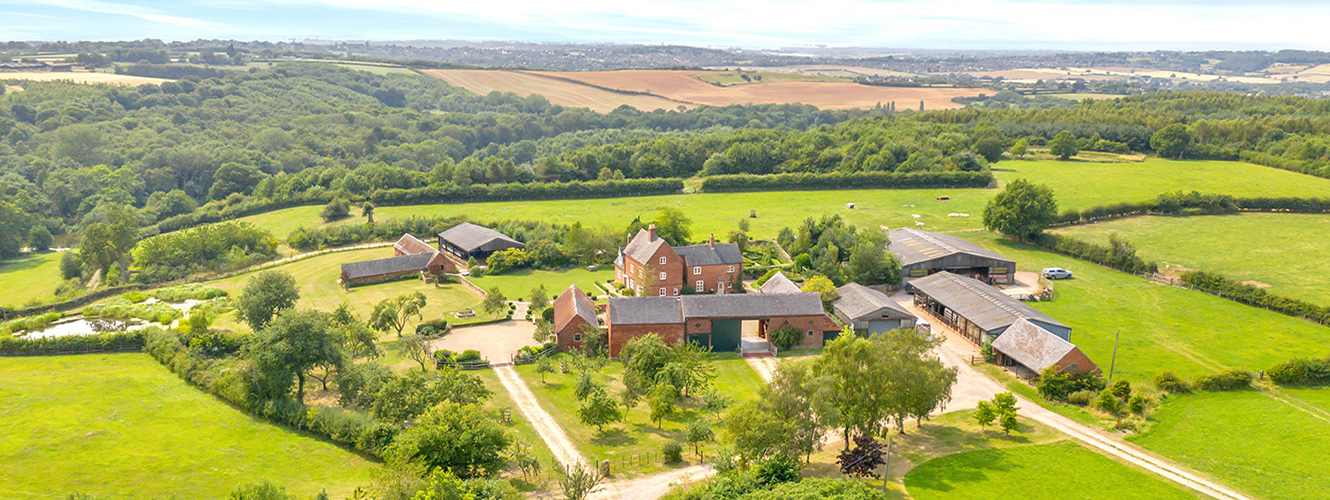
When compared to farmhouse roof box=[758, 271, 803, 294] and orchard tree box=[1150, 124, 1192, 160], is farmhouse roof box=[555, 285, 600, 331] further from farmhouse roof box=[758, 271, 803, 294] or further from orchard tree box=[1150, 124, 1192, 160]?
orchard tree box=[1150, 124, 1192, 160]

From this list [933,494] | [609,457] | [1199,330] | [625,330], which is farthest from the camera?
[1199,330]

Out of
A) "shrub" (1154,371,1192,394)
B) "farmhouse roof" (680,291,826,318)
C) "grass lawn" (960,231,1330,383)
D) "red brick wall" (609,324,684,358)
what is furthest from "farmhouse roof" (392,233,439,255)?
"shrub" (1154,371,1192,394)

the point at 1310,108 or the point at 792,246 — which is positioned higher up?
the point at 1310,108

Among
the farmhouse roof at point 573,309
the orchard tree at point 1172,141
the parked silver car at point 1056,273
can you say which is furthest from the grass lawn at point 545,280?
the orchard tree at point 1172,141

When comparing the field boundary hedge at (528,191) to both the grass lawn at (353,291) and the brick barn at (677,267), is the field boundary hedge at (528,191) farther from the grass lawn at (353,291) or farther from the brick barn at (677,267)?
the brick barn at (677,267)

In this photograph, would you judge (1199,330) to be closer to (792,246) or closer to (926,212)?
(792,246)

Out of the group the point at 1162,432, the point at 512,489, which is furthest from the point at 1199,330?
the point at 512,489
